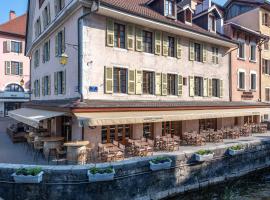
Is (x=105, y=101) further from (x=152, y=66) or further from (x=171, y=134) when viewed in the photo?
(x=171, y=134)

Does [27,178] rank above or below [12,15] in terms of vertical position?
below

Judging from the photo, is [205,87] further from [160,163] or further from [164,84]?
[160,163]

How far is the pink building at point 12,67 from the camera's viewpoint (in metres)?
36.8

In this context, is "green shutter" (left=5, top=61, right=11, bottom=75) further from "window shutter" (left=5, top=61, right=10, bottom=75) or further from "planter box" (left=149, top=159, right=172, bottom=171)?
"planter box" (left=149, top=159, right=172, bottom=171)

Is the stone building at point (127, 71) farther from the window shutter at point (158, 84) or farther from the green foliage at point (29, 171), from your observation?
the green foliage at point (29, 171)

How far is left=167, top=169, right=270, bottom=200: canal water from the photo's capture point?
11922 mm

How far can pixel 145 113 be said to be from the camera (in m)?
14.6

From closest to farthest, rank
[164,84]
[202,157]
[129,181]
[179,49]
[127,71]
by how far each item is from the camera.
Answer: [129,181] < [202,157] < [127,71] < [164,84] < [179,49]

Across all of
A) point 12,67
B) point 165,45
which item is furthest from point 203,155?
point 12,67

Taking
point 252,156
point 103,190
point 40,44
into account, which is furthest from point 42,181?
point 40,44

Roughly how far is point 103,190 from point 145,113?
558 centimetres

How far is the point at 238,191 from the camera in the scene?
41.9 feet

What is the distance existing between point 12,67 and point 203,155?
33.2 meters

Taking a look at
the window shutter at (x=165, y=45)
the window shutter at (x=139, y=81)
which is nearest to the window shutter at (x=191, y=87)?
the window shutter at (x=165, y=45)
